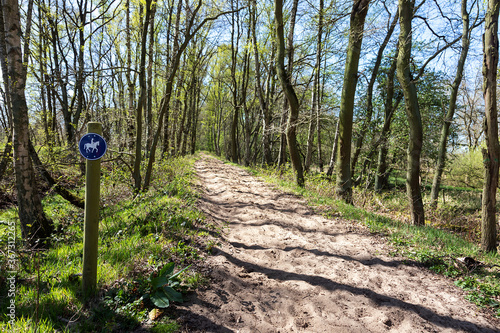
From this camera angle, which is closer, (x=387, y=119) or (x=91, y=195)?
(x=91, y=195)

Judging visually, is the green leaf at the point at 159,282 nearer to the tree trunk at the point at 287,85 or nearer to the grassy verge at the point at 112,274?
the grassy verge at the point at 112,274

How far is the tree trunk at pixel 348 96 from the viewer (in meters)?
7.17

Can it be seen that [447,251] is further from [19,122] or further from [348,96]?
[19,122]

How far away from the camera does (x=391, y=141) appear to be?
10.9m

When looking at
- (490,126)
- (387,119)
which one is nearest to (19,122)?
(490,126)

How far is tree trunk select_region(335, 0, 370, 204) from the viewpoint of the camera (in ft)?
23.5

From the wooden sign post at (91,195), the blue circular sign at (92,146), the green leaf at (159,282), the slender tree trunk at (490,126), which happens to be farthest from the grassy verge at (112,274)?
the slender tree trunk at (490,126)

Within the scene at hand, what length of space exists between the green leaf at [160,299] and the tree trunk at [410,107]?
6.70 meters

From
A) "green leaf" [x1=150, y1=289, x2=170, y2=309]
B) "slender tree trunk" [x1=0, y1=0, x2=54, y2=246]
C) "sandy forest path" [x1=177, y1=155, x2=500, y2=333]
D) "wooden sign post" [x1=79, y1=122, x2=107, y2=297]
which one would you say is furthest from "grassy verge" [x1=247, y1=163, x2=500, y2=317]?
"slender tree trunk" [x1=0, y1=0, x2=54, y2=246]

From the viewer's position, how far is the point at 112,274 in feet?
8.95

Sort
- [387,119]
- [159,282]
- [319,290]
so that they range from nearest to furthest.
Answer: [159,282] < [319,290] < [387,119]

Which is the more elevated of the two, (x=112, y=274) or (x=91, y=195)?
(x=91, y=195)

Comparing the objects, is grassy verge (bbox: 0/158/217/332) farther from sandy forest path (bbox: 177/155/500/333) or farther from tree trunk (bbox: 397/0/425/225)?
tree trunk (bbox: 397/0/425/225)

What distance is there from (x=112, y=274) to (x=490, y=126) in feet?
21.9
